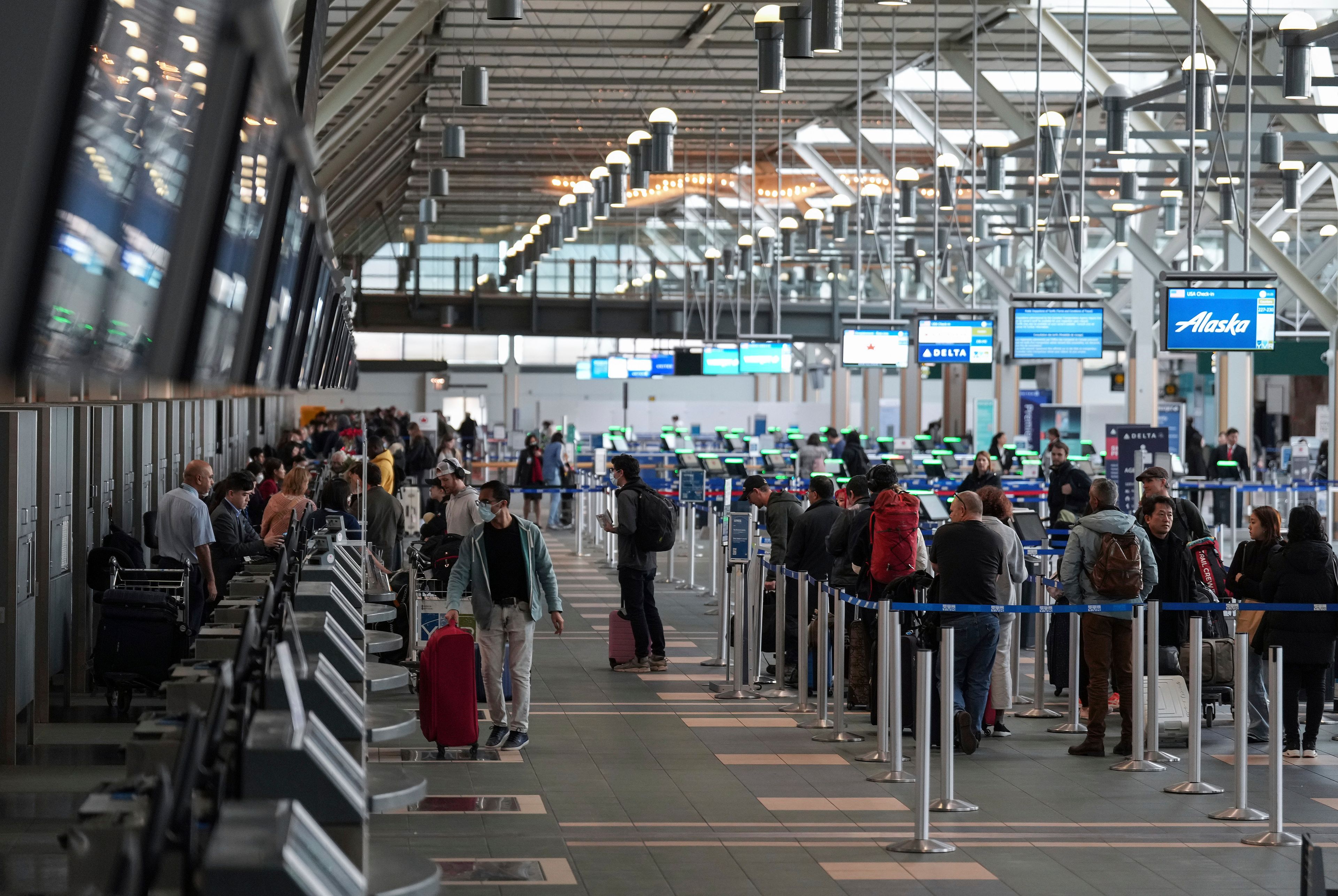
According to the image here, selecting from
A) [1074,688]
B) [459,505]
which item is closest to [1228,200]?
[1074,688]

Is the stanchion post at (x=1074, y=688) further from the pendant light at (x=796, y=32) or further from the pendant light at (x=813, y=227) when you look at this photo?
the pendant light at (x=813, y=227)

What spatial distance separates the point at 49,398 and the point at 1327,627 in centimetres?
766

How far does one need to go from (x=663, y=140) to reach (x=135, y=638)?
12026 mm

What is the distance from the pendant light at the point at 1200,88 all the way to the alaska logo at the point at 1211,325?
199cm

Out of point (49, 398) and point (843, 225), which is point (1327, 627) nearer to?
point (49, 398)

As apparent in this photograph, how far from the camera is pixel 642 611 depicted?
47.9 feet

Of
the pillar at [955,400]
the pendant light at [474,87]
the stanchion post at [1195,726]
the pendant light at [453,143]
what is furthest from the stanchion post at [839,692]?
the pillar at [955,400]

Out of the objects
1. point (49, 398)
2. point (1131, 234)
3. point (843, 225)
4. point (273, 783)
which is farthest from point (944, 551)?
point (843, 225)

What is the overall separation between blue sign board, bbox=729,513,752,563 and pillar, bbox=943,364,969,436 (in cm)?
3423

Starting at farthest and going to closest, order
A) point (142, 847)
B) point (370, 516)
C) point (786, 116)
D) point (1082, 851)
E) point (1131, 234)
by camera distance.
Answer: point (786, 116), point (1131, 234), point (370, 516), point (1082, 851), point (142, 847)

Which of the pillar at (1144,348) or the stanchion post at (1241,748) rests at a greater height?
the pillar at (1144,348)

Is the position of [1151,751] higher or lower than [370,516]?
lower

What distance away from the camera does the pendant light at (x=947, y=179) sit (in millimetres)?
26719

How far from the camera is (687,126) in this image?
1422 inches
